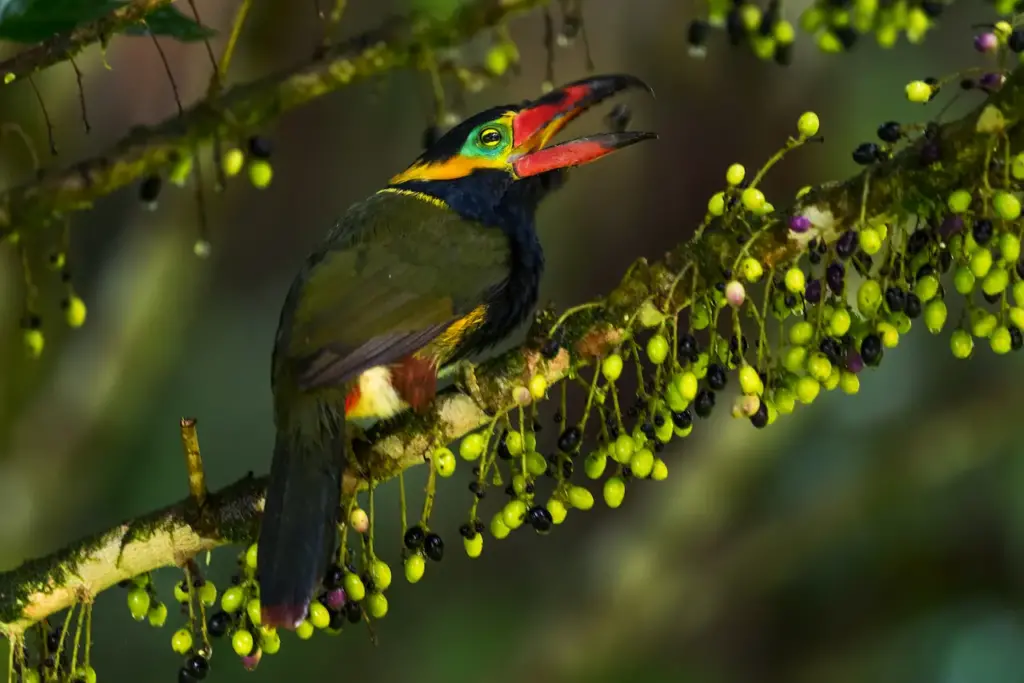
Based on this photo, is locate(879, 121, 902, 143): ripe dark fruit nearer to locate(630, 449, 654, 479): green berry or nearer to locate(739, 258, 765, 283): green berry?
locate(739, 258, 765, 283): green berry

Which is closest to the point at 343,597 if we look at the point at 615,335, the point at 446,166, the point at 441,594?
the point at 615,335

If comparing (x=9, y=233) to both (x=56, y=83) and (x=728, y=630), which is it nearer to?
(x=56, y=83)

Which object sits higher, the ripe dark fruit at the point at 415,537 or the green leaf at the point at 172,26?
the green leaf at the point at 172,26

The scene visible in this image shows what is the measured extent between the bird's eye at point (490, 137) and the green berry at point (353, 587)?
780mm

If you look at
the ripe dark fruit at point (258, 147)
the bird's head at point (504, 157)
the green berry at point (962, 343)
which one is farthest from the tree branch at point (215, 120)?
the green berry at point (962, 343)

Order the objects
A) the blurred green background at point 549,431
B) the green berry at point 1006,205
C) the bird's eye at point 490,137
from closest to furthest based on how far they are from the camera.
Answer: the green berry at point 1006,205 < the bird's eye at point 490,137 < the blurred green background at point 549,431

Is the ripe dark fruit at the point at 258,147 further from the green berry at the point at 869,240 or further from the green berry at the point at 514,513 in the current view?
the green berry at the point at 869,240

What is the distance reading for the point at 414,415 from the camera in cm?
126

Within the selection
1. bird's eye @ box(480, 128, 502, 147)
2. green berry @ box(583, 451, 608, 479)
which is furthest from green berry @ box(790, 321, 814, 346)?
bird's eye @ box(480, 128, 502, 147)

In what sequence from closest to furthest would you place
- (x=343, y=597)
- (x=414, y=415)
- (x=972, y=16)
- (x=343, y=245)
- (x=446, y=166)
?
(x=343, y=597) → (x=414, y=415) → (x=343, y=245) → (x=446, y=166) → (x=972, y=16)

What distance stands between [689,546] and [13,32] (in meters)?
1.80

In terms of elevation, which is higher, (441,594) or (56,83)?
(56,83)

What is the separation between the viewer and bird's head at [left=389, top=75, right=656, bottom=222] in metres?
1.49

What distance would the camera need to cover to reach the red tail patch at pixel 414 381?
4.14 ft
